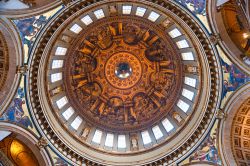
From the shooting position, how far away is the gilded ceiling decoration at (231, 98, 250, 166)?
21.4 metres

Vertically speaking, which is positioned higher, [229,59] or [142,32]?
[142,32]

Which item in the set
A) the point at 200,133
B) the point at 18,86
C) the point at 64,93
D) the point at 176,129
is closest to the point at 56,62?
the point at 64,93

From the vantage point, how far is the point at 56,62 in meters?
26.1

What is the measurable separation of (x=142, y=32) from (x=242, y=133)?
539 inches

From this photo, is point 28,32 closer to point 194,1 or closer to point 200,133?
point 194,1

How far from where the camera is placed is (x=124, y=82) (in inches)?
1281

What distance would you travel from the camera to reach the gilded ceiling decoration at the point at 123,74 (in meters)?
28.7

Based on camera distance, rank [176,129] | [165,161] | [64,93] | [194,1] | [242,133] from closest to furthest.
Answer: [194,1]
[242,133]
[165,161]
[176,129]
[64,93]

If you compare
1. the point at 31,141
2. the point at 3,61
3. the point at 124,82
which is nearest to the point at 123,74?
the point at 124,82

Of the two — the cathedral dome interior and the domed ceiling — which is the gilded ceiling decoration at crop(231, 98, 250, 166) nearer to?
the cathedral dome interior

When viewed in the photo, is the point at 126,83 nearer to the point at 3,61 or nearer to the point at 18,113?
the point at 18,113

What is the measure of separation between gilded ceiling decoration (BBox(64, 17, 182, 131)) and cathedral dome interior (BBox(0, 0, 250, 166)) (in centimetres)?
11

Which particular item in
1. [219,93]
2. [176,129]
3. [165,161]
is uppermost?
[219,93]

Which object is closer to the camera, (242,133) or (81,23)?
(242,133)
